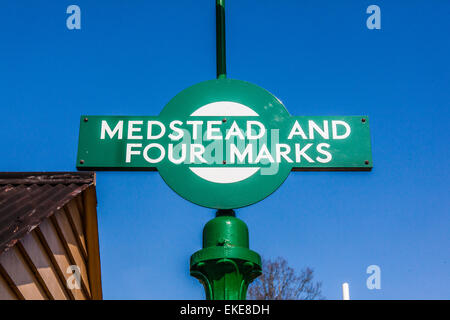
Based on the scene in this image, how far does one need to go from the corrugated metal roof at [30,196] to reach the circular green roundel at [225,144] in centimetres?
124

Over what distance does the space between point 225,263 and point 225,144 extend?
1.95 ft

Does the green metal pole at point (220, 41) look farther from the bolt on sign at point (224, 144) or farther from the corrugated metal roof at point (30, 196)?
the corrugated metal roof at point (30, 196)

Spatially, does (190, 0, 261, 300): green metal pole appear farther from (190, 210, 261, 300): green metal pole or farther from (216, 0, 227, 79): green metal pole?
(216, 0, 227, 79): green metal pole

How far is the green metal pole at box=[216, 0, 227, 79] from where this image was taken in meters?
2.25

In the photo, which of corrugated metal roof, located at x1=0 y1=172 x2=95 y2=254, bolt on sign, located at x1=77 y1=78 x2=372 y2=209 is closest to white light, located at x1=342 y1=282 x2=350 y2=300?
corrugated metal roof, located at x1=0 y1=172 x2=95 y2=254

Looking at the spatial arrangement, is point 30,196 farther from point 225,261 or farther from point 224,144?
point 225,261

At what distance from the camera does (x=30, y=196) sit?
4.29m

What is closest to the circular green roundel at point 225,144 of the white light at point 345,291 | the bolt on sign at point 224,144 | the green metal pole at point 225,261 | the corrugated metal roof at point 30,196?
the bolt on sign at point 224,144

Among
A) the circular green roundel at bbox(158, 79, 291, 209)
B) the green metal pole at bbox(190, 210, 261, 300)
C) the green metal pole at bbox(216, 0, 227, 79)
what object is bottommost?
the green metal pole at bbox(190, 210, 261, 300)

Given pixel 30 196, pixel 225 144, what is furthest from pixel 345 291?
pixel 225 144

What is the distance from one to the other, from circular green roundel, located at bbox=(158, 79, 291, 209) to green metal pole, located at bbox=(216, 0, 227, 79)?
6 centimetres

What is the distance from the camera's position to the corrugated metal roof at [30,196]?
307 cm

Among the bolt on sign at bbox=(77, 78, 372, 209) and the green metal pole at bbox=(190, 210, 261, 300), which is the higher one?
the bolt on sign at bbox=(77, 78, 372, 209)
